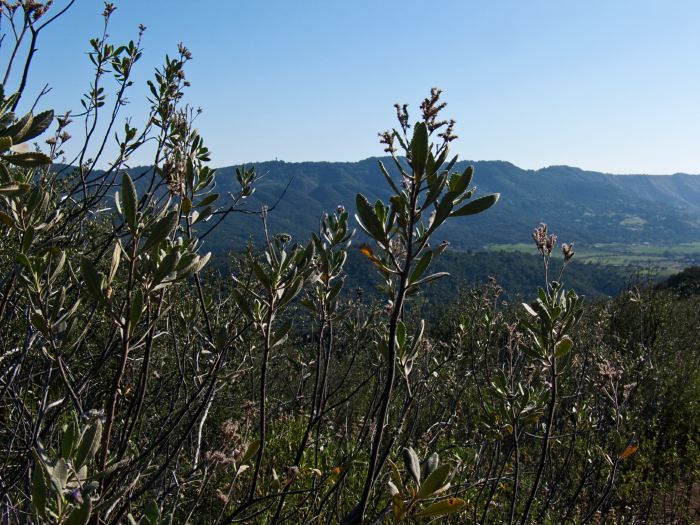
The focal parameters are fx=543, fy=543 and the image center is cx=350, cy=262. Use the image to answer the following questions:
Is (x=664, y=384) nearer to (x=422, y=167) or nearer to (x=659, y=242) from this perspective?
(x=422, y=167)

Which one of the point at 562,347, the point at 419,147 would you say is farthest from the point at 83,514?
the point at 562,347

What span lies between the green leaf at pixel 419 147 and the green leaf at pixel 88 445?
32.7 inches

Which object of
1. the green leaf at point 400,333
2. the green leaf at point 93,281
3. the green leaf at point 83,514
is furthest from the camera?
the green leaf at point 400,333

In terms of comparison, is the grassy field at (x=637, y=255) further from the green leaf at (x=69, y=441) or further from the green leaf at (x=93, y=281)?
the green leaf at (x=69, y=441)

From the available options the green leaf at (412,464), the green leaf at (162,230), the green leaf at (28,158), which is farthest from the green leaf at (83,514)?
the green leaf at (28,158)

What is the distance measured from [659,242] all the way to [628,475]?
193 meters

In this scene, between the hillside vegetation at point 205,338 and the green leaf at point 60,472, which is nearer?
the green leaf at point 60,472

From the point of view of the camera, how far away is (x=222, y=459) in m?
1.52

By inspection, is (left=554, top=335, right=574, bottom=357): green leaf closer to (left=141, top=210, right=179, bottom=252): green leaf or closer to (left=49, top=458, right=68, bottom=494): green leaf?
(left=141, top=210, right=179, bottom=252): green leaf

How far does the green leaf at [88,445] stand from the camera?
1.03 metres

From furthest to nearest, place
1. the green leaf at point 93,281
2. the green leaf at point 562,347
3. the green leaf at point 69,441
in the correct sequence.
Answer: the green leaf at point 562,347 < the green leaf at point 93,281 < the green leaf at point 69,441

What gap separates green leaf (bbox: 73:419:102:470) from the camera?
1.03 m

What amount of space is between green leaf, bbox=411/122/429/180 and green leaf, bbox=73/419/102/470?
831 mm

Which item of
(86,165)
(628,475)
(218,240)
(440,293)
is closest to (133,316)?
(86,165)
